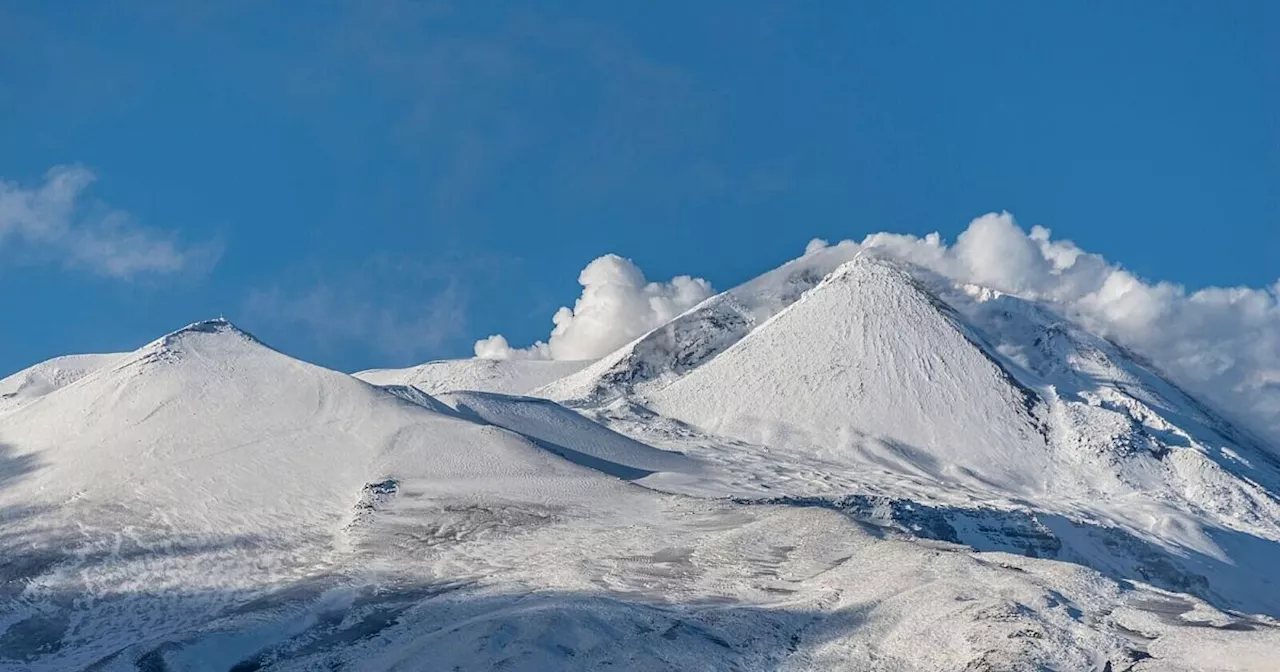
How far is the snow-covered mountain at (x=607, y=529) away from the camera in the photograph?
62250 mm

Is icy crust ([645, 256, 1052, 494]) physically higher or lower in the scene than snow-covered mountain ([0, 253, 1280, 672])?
higher

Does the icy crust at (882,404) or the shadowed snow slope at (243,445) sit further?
the icy crust at (882,404)

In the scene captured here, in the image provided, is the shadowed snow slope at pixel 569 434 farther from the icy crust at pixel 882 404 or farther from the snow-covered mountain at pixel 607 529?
the icy crust at pixel 882 404

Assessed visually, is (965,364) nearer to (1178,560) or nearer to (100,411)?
(1178,560)

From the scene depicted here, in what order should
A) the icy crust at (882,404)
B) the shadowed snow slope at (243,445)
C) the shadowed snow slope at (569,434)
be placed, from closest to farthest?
1. the shadowed snow slope at (243,445)
2. the shadowed snow slope at (569,434)
3. the icy crust at (882,404)

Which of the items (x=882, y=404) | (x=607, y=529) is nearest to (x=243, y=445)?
(x=607, y=529)

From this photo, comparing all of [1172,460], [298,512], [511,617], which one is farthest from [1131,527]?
[511,617]

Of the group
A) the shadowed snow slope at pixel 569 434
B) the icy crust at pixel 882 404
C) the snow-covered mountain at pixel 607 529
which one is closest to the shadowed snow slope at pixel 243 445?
the snow-covered mountain at pixel 607 529

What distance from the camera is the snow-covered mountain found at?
62.2 m

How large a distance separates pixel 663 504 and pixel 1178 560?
184 ft

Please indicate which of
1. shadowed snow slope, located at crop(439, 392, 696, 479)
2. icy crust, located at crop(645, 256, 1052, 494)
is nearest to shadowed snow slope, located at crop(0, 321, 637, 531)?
shadowed snow slope, located at crop(439, 392, 696, 479)

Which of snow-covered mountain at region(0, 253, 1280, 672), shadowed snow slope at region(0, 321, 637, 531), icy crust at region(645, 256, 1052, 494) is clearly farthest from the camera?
icy crust at region(645, 256, 1052, 494)

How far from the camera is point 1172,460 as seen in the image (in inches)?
6772

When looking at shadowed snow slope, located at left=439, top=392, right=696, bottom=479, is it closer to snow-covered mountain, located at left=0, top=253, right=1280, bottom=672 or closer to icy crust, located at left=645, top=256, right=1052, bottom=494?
snow-covered mountain, located at left=0, top=253, right=1280, bottom=672
